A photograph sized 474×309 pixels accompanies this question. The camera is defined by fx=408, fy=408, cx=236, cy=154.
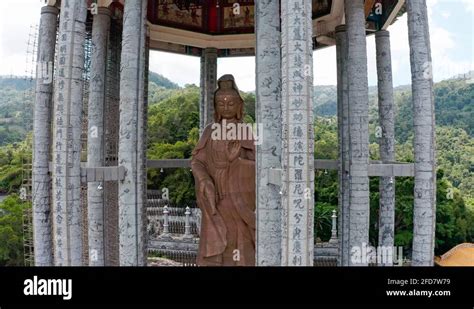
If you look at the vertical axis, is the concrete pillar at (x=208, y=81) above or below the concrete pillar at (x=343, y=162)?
above

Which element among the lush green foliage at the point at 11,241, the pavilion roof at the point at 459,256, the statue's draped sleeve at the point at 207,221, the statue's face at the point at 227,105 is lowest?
the pavilion roof at the point at 459,256

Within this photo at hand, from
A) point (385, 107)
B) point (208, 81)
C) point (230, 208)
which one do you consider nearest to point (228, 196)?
point (230, 208)

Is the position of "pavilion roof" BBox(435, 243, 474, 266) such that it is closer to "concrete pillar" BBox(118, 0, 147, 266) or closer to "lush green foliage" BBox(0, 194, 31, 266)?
"concrete pillar" BBox(118, 0, 147, 266)

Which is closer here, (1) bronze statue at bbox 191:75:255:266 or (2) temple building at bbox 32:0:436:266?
(2) temple building at bbox 32:0:436:266

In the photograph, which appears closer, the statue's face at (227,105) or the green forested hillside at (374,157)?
the statue's face at (227,105)

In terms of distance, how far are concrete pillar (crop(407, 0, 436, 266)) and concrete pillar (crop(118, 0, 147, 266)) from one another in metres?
4.85

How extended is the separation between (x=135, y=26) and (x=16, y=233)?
45.1 feet

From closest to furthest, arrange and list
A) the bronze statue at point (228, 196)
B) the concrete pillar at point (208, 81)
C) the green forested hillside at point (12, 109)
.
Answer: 1. the bronze statue at point (228, 196)
2. the concrete pillar at point (208, 81)
3. the green forested hillside at point (12, 109)

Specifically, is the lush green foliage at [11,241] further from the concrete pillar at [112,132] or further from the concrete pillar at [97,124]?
the concrete pillar at [97,124]

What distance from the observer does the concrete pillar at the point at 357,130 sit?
26.8 ft

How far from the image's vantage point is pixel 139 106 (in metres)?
7.46

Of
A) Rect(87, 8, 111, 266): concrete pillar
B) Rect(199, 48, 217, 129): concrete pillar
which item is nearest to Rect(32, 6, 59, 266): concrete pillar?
Rect(87, 8, 111, 266): concrete pillar

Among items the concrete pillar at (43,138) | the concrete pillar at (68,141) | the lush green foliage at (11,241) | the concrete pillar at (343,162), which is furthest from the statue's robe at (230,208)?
the lush green foliage at (11,241)

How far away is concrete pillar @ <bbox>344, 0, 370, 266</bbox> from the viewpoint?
8.16 meters
